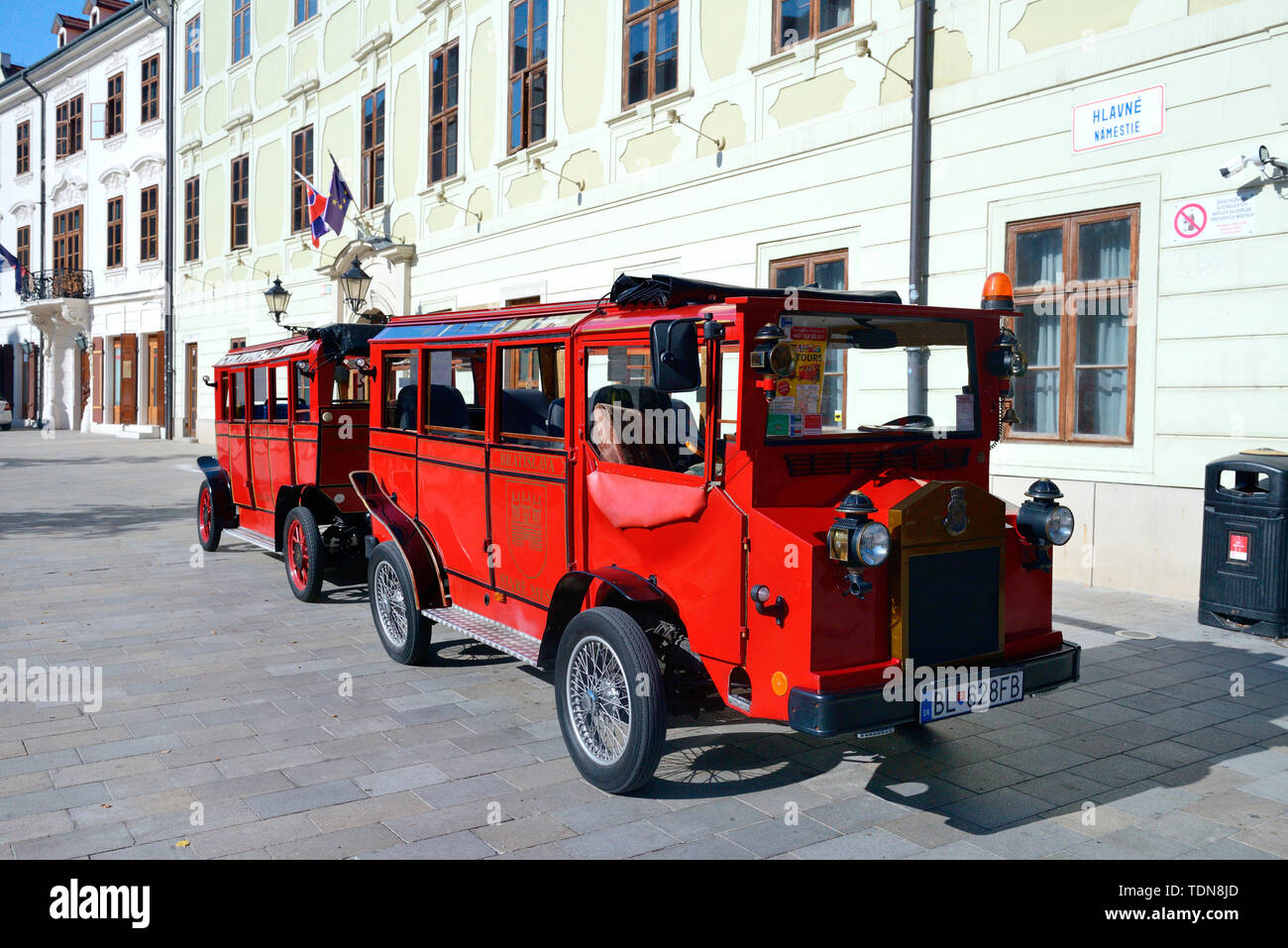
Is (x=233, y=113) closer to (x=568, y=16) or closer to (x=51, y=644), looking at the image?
(x=568, y=16)

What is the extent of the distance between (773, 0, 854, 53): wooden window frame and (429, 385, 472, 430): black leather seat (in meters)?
6.78

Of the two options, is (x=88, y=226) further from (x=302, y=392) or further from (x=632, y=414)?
(x=632, y=414)

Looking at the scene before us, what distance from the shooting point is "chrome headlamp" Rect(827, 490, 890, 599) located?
404 centimetres

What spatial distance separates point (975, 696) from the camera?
434cm

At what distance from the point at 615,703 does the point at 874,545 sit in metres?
1.42

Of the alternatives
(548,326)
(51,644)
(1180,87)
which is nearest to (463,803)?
(548,326)

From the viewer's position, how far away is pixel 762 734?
18.6 ft

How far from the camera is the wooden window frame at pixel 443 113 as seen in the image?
18.1m

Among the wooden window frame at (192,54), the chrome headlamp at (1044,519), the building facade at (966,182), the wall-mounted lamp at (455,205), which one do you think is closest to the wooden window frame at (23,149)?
the wooden window frame at (192,54)

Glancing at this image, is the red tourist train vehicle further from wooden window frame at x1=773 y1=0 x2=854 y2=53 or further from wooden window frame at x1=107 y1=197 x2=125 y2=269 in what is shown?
wooden window frame at x1=107 y1=197 x2=125 y2=269

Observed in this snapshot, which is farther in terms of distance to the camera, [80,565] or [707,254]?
[707,254]

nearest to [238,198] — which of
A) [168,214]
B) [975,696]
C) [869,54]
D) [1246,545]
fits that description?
[168,214]

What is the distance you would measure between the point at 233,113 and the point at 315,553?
72.5ft

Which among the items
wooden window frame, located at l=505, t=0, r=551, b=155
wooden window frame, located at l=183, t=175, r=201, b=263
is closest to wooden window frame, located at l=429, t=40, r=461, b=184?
wooden window frame, located at l=505, t=0, r=551, b=155
